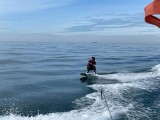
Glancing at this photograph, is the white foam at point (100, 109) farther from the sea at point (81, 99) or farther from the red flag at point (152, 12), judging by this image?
the red flag at point (152, 12)

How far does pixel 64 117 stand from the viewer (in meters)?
14.1

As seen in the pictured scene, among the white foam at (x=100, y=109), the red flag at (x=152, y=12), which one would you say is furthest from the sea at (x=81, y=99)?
the red flag at (x=152, y=12)

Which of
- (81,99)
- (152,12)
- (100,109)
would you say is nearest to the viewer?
(152,12)

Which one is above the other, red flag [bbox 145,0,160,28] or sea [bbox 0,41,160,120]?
red flag [bbox 145,0,160,28]

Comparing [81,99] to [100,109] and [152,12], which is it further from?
[152,12]

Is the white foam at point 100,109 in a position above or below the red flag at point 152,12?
below

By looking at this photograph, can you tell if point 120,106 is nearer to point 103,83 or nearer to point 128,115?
point 128,115

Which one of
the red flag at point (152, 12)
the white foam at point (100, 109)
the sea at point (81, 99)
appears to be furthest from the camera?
the sea at point (81, 99)

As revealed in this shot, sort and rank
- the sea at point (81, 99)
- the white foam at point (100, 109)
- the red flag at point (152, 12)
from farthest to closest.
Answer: the sea at point (81, 99)
the white foam at point (100, 109)
the red flag at point (152, 12)

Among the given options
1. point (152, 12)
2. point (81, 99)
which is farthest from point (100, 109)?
point (152, 12)

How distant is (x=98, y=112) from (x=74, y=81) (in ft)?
36.4

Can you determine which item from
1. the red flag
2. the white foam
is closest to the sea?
the white foam

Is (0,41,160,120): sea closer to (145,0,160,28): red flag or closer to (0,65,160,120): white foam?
(0,65,160,120): white foam

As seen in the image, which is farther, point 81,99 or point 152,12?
point 81,99
